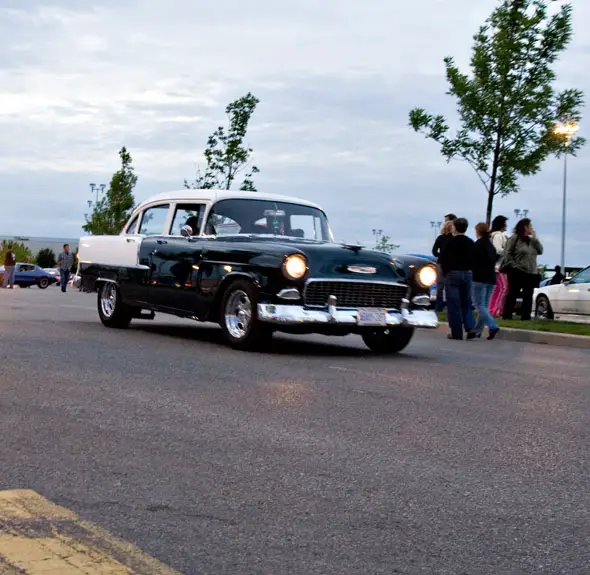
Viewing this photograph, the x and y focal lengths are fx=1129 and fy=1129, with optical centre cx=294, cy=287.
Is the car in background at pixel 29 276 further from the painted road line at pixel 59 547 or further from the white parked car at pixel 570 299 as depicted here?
the painted road line at pixel 59 547

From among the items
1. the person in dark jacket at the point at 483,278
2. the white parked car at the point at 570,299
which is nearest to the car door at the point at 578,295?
the white parked car at the point at 570,299

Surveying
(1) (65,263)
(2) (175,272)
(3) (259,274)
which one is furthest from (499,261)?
(1) (65,263)

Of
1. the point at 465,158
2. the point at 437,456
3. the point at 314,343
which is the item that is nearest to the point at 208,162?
the point at 465,158

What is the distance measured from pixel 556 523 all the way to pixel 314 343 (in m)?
9.08

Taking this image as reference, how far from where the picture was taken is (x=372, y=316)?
11477 millimetres

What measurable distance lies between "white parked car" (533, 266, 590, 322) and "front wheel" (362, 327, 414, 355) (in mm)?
9668

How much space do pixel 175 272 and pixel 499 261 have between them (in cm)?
888

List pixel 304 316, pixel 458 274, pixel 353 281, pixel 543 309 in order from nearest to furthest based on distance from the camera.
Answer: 1. pixel 304 316
2. pixel 353 281
3. pixel 458 274
4. pixel 543 309

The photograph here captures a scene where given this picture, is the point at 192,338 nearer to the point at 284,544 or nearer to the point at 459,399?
the point at 459,399

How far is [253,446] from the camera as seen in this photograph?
19.4 feet

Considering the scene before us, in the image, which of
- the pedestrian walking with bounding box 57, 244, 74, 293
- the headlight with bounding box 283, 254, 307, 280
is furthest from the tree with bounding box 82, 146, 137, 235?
the headlight with bounding box 283, 254, 307, 280

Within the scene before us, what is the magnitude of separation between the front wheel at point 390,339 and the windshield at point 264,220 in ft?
4.19

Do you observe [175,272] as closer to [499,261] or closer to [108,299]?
[108,299]

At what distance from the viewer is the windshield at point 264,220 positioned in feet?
41.1
